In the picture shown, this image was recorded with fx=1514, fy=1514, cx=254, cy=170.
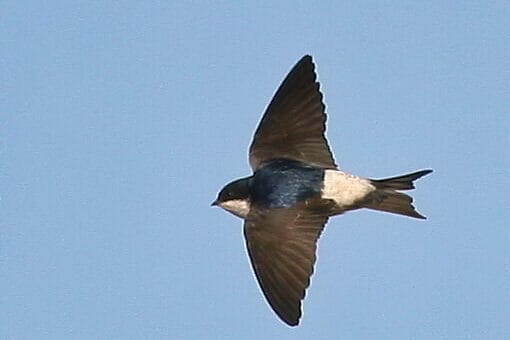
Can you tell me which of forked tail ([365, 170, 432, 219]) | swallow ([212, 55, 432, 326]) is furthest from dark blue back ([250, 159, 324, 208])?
forked tail ([365, 170, 432, 219])

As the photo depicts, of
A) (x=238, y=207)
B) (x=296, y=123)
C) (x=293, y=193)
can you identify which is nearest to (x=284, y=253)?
(x=293, y=193)

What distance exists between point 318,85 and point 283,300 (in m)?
1.03

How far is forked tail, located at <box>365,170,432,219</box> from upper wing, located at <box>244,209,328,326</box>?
0.70ft

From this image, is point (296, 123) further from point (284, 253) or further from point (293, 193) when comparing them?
point (284, 253)

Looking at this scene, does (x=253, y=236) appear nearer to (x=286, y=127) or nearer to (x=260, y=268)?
(x=260, y=268)

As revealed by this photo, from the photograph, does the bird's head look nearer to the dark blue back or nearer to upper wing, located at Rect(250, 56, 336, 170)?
the dark blue back

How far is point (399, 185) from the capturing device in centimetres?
564

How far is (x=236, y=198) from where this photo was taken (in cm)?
591

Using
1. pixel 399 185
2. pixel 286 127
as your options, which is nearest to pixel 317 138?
pixel 286 127

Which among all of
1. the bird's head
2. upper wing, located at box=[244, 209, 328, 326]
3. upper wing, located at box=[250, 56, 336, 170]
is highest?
upper wing, located at box=[250, 56, 336, 170]

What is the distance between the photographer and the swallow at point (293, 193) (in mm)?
5508

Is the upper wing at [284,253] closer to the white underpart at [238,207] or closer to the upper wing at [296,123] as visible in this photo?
the white underpart at [238,207]

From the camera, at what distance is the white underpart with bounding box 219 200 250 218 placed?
5863 mm

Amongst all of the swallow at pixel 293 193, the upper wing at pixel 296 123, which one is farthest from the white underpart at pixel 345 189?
the upper wing at pixel 296 123
